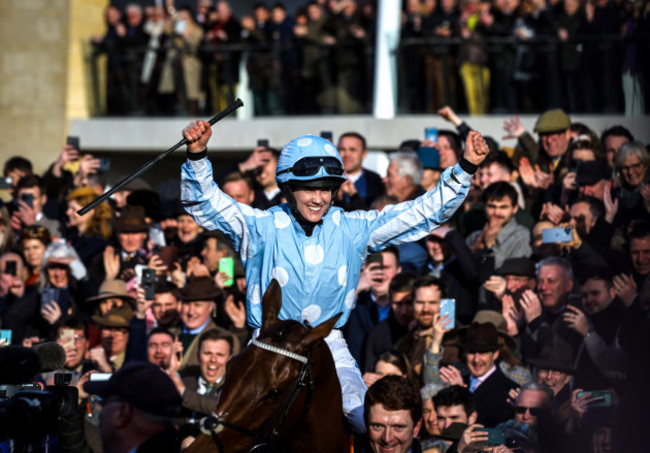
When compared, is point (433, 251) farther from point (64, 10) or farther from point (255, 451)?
point (64, 10)

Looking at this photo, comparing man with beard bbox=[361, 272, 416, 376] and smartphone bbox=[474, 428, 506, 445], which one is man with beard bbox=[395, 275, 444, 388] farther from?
smartphone bbox=[474, 428, 506, 445]

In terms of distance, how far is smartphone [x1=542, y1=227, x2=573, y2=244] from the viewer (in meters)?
8.01

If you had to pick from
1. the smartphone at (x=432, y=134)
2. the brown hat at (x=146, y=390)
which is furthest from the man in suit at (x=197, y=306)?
the brown hat at (x=146, y=390)

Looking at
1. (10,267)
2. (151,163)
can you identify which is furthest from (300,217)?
(10,267)

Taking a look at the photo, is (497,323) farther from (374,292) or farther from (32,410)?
(32,410)

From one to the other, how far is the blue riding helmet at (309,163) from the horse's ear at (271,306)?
2.85 ft

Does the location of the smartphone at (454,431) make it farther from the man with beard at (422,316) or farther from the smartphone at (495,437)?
the man with beard at (422,316)

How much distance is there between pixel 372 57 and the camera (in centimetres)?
1421

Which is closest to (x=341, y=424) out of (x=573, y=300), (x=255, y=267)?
(x=255, y=267)

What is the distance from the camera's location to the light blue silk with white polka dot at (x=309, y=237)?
5457 mm

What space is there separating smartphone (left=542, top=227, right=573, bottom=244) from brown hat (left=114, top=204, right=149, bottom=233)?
350 cm

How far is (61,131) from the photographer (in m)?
17.2

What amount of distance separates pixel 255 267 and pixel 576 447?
2198mm

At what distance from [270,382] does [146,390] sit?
0.73m
